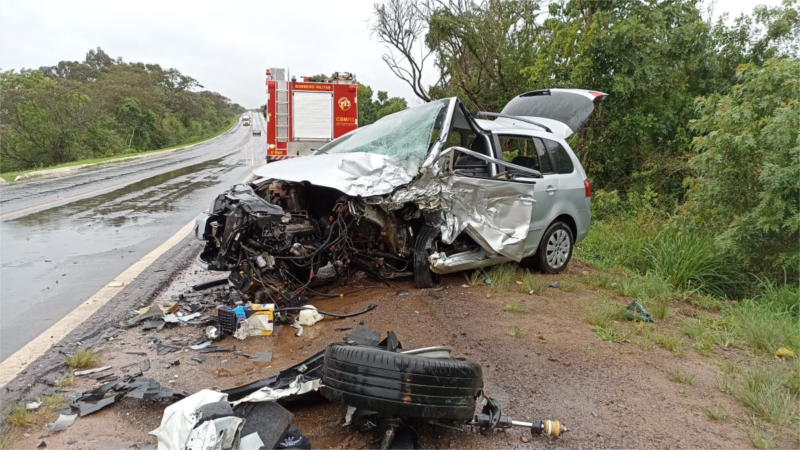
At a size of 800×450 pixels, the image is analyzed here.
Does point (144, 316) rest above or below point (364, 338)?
below

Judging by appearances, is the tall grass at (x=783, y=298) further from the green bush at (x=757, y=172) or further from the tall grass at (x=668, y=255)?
the tall grass at (x=668, y=255)

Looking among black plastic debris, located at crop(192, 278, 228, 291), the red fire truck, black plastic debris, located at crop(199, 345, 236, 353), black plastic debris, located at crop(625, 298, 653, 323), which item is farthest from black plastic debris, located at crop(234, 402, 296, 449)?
the red fire truck

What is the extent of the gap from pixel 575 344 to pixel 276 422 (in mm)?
2467

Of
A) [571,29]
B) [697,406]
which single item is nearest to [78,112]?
[571,29]

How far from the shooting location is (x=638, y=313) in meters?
4.55

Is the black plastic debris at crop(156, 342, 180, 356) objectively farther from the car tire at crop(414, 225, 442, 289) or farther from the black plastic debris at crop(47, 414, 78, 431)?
the car tire at crop(414, 225, 442, 289)

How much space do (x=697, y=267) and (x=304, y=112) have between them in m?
9.45

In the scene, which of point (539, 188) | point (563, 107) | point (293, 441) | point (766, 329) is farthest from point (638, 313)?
point (293, 441)

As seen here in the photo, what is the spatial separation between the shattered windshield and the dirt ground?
138 cm

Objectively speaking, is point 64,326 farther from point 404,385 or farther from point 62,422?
point 404,385

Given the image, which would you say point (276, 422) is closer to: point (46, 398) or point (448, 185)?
point (46, 398)

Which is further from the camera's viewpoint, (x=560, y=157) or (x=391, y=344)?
(x=560, y=157)

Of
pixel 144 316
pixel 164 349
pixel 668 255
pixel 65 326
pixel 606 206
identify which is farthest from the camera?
pixel 606 206

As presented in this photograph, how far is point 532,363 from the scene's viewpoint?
3.39 meters
